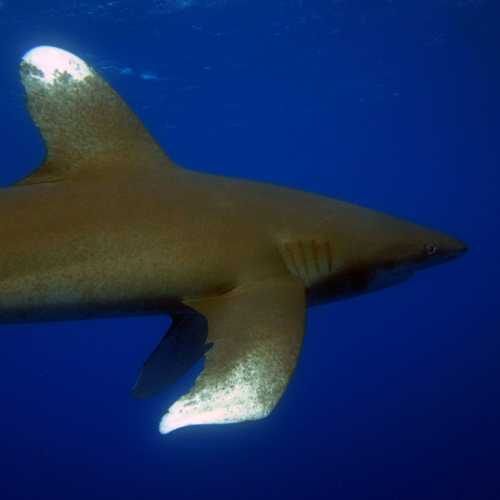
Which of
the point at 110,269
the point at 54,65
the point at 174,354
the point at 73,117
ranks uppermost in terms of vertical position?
the point at 54,65

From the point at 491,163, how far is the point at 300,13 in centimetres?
3159

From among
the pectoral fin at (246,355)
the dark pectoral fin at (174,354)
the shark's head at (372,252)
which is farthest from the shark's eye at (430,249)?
the dark pectoral fin at (174,354)

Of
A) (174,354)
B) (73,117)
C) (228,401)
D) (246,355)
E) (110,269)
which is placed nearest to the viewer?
(228,401)

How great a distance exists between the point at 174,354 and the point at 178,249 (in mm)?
1133

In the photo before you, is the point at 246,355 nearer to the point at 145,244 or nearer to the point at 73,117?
the point at 145,244

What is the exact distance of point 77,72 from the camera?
12.6 feet

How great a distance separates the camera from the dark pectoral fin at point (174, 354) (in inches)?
156

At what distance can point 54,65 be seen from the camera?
3.82m

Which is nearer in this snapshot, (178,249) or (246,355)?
(246,355)

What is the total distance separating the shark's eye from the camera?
3.90 meters

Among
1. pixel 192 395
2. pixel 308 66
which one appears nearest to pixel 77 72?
pixel 192 395

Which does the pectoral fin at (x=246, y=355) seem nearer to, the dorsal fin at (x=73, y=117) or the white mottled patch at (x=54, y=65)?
the dorsal fin at (x=73, y=117)

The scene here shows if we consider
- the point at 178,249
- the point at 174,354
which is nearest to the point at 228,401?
the point at 178,249

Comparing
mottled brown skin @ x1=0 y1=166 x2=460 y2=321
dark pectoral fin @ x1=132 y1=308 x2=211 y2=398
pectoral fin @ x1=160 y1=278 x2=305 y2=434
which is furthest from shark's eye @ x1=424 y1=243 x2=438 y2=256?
dark pectoral fin @ x1=132 y1=308 x2=211 y2=398
